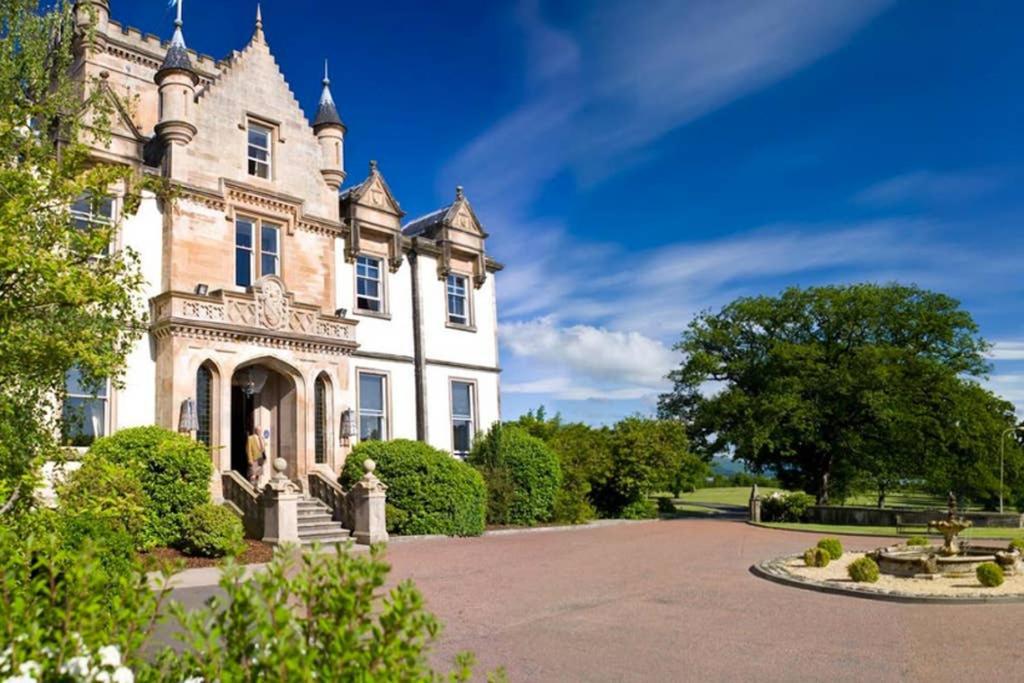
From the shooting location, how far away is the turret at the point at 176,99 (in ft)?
72.0

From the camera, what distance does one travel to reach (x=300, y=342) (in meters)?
22.9

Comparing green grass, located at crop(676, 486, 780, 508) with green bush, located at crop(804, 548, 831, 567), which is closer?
green bush, located at crop(804, 548, 831, 567)

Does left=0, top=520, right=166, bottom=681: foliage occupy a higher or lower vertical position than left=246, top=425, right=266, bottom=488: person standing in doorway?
lower

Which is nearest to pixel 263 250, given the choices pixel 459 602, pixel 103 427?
pixel 103 427

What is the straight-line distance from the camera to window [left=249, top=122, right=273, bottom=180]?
24391 millimetres

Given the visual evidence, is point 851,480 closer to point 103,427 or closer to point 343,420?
point 343,420

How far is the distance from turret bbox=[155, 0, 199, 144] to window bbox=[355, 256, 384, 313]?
643 centimetres

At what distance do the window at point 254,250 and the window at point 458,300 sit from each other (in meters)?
6.74

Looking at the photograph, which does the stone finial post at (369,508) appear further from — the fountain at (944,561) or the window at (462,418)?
A: the fountain at (944,561)

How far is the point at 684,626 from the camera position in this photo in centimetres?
1036

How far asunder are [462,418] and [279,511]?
34.6 ft

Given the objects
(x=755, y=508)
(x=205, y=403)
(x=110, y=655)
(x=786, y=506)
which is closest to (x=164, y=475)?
(x=205, y=403)

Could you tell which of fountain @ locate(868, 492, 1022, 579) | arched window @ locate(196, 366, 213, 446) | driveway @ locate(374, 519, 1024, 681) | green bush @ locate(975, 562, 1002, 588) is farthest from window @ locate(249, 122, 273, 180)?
green bush @ locate(975, 562, 1002, 588)

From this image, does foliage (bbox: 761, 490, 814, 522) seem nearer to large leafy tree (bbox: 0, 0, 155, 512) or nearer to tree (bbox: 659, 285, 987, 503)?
tree (bbox: 659, 285, 987, 503)
